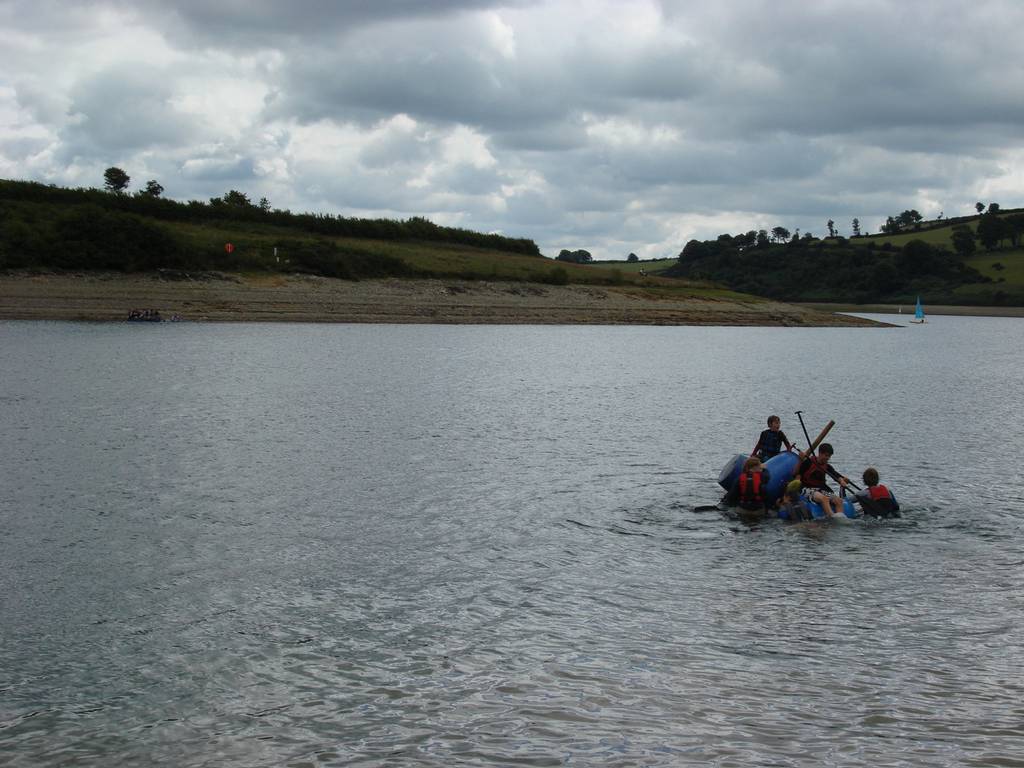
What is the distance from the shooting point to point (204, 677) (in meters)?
11.3

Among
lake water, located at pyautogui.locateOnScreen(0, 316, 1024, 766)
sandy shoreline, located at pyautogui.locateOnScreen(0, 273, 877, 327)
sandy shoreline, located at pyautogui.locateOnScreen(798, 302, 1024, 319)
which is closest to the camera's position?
lake water, located at pyautogui.locateOnScreen(0, 316, 1024, 766)

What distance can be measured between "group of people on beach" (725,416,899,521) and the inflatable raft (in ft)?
0.19

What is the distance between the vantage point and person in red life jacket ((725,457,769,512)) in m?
20.1

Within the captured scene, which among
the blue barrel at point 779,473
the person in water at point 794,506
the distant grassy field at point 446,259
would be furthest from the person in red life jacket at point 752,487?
the distant grassy field at point 446,259

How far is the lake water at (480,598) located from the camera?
389 inches

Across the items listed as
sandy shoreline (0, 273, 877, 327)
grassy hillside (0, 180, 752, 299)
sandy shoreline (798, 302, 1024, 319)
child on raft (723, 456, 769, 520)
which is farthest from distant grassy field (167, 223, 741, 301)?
child on raft (723, 456, 769, 520)

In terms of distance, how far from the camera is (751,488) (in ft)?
65.9

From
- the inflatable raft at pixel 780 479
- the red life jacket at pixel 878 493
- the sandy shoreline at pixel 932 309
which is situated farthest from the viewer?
the sandy shoreline at pixel 932 309

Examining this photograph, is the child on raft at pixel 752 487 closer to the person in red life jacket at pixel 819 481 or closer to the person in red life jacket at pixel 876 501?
the person in red life jacket at pixel 819 481

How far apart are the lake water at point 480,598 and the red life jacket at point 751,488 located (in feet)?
2.38

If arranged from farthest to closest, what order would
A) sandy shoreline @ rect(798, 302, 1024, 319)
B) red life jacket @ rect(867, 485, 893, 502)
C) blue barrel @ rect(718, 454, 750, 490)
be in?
sandy shoreline @ rect(798, 302, 1024, 319)
blue barrel @ rect(718, 454, 750, 490)
red life jacket @ rect(867, 485, 893, 502)

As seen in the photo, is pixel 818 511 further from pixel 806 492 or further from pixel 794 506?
pixel 806 492

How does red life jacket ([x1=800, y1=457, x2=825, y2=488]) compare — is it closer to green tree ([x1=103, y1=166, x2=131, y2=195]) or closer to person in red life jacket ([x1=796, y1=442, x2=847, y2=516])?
person in red life jacket ([x1=796, y1=442, x2=847, y2=516])

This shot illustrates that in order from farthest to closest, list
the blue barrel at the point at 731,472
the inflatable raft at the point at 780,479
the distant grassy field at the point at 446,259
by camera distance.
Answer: the distant grassy field at the point at 446,259
the blue barrel at the point at 731,472
the inflatable raft at the point at 780,479
